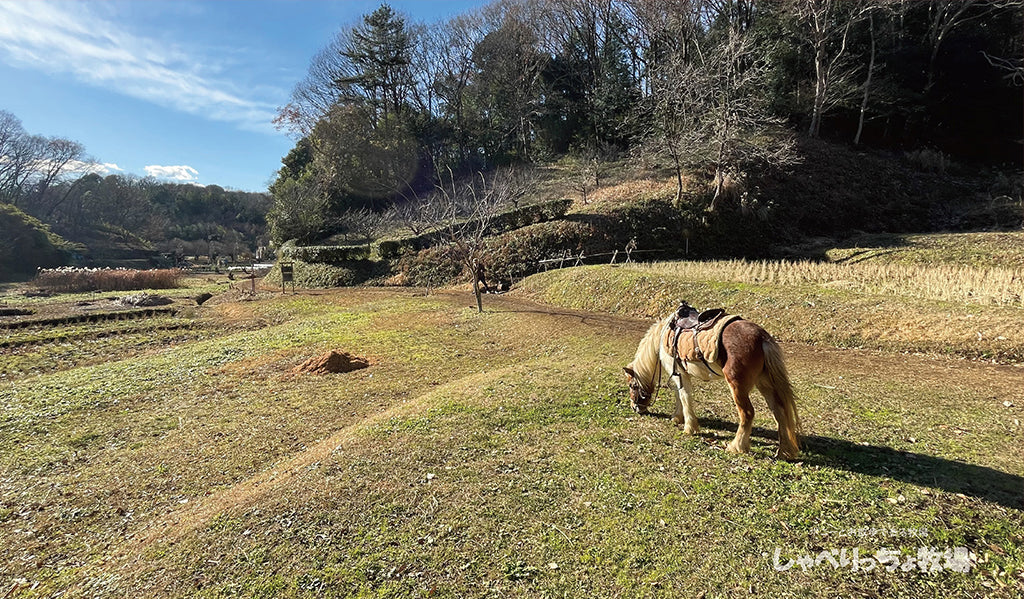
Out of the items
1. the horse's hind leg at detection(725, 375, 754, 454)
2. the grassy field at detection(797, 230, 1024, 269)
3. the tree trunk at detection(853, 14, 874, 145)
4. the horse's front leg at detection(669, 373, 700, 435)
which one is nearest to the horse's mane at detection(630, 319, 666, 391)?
the horse's front leg at detection(669, 373, 700, 435)

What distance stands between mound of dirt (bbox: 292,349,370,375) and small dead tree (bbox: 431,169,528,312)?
18.7 feet

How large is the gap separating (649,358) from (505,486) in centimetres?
282

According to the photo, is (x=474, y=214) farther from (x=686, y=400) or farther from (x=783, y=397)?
(x=783, y=397)

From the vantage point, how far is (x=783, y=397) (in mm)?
4688

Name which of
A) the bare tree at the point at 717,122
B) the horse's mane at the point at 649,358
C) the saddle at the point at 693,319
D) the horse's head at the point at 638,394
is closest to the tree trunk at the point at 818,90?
the bare tree at the point at 717,122

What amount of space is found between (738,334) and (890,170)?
34.1 m

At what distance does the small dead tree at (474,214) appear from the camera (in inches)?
629

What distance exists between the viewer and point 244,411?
8.39 m

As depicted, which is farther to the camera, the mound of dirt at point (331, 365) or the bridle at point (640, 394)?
the mound of dirt at point (331, 365)

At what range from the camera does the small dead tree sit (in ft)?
52.4

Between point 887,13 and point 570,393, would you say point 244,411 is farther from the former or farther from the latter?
point 887,13

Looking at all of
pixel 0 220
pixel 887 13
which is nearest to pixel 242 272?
pixel 0 220

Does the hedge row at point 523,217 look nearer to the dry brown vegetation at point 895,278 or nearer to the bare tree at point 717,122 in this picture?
the bare tree at point 717,122

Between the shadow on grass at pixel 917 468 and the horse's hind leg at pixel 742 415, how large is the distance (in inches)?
25.7
